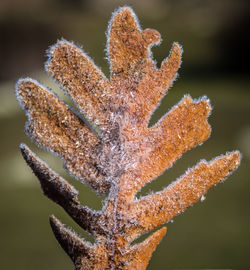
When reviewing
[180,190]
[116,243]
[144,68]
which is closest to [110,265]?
[116,243]

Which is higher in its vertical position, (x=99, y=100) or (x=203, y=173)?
(x=99, y=100)

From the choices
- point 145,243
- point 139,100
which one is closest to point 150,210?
point 145,243

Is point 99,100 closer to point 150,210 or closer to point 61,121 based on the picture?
point 61,121

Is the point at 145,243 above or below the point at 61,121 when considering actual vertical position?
below

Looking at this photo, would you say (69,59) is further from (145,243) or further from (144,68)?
(145,243)
